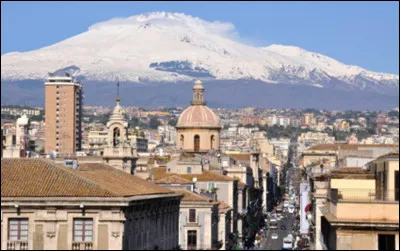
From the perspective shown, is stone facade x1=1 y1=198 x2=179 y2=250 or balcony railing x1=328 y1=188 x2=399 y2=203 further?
stone facade x1=1 y1=198 x2=179 y2=250

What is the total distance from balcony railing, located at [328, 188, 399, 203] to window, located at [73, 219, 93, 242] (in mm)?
8700

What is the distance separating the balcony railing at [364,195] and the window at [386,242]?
1.40 meters

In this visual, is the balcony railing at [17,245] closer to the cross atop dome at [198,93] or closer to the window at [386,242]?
the window at [386,242]

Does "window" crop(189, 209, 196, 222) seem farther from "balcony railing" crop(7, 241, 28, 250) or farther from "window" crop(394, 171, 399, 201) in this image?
"window" crop(394, 171, 399, 201)

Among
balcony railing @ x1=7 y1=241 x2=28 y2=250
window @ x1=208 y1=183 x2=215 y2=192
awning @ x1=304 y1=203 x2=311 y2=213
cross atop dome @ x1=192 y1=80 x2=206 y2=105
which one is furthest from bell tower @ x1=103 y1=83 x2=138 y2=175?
cross atop dome @ x1=192 y1=80 x2=206 y2=105

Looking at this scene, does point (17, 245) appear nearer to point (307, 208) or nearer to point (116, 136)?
point (307, 208)

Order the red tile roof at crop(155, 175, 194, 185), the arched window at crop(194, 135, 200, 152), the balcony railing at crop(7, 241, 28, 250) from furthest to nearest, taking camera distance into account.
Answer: the arched window at crop(194, 135, 200, 152) → the red tile roof at crop(155, 175, 194, 185) → the balcony railing at crop(7, 241, 28, 250)

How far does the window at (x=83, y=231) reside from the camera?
183 feet

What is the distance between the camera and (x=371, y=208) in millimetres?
48250

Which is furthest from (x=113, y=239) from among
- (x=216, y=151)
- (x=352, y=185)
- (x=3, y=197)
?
(x=216, y=151)

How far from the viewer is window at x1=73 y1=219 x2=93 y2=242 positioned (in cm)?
5578

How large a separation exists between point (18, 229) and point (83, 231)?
7.68 feet

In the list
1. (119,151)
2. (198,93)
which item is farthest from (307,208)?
(198,93)

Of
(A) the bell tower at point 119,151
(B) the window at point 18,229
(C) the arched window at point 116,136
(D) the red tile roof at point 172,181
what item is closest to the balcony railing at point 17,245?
(B) the window at point 18,229
